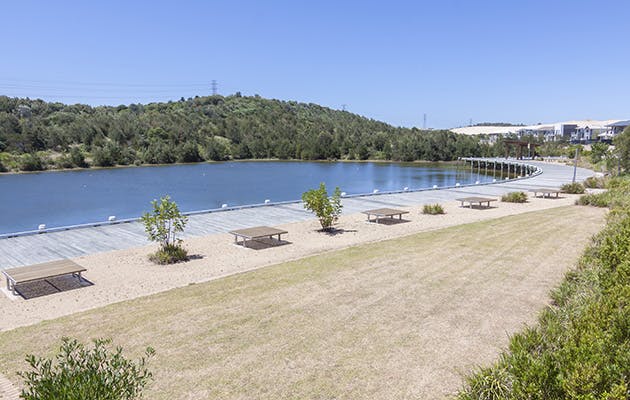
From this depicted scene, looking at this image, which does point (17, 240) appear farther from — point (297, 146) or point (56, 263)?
point (297, 146)

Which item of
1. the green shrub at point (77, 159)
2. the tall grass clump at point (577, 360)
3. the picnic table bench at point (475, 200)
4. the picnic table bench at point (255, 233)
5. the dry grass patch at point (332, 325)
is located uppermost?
the green shrub at point (77, 159)

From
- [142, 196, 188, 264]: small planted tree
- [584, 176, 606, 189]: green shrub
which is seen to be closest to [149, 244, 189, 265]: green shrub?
[142, 196, 188, 264]: small planted tree

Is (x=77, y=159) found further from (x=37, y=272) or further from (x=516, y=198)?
(x=37, y=272)

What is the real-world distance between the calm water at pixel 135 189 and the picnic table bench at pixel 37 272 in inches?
629

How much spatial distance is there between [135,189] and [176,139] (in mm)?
37418

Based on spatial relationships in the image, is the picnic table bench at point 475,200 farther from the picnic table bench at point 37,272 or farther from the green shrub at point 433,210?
the picnic table bench at point 37,272

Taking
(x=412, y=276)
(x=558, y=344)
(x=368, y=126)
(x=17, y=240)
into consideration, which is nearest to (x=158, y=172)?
(x=17, y=240)

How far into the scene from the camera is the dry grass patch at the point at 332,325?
4.54 m

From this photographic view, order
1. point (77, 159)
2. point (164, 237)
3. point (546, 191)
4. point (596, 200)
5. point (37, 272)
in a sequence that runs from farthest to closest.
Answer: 1. point (77, 159)
2. point (546, 191)
3. point (596, 200)
4. point (164, 237)
5. point (37, 272)

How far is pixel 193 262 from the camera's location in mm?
10133

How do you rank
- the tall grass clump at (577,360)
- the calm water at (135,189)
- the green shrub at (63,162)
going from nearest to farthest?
the tall grass clump at (577,360) → the calm water at (135,189) → the green shrub at (63,162)

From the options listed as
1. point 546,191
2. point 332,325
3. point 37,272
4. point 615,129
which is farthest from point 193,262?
point 615,129

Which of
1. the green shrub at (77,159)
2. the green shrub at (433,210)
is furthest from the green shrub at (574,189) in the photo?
the green shrub at (77,159)

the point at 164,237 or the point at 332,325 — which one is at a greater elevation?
the point at 164,237
